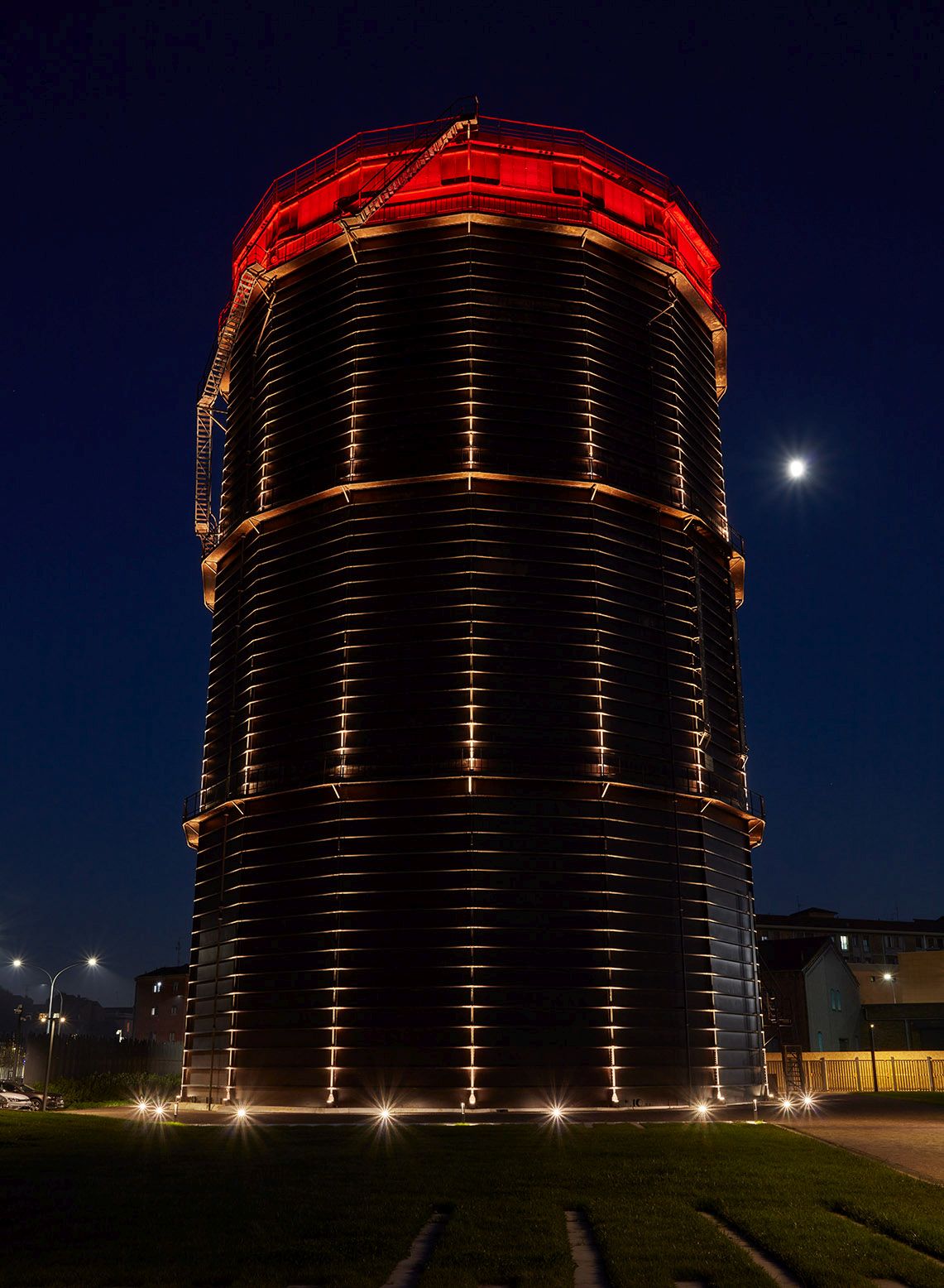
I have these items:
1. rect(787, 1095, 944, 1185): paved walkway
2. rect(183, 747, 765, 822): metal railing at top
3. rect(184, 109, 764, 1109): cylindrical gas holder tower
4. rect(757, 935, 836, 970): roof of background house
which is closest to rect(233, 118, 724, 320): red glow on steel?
rect(184, 109, 764, 1109): cylindrical gas holder tower

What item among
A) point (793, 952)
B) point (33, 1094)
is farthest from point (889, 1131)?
point (793, 952)

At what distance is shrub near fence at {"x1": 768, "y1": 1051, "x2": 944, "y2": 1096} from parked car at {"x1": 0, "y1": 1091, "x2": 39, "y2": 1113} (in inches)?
1054

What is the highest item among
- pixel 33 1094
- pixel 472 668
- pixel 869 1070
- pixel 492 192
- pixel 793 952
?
pixel 492 192

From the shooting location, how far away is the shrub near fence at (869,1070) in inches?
1875

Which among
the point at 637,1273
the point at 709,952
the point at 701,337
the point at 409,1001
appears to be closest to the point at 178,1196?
the point at 637,1273

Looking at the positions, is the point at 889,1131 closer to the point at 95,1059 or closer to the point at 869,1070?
the point at 869,1070

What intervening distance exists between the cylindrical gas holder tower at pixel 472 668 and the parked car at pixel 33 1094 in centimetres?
567

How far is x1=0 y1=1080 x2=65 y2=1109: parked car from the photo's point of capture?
37.0m

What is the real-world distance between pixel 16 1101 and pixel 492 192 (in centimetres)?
Answer: 3175

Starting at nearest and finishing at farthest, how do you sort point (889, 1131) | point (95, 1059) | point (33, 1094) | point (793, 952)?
point (889, 1131), point (33, 1094), point (95, 1059), point (793, 952)

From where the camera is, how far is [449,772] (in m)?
31.2

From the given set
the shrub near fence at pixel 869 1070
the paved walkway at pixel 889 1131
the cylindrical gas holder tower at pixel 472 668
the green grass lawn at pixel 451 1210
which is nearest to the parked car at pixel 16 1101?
the cylindrical gas holder tower at pixel 472 668

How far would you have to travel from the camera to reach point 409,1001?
29734 mm

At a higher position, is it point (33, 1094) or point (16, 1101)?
point (33, 1094)
